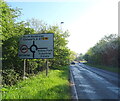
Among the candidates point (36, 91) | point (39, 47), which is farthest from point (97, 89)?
point (39, 47)

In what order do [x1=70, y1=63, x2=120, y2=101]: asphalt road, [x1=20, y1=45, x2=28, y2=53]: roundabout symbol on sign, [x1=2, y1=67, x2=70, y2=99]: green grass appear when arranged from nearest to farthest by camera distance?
[x1=2, y1=67, x2=70, y2=99]: green grass
[x1=70, y1=63, x2=120, y2=101]: asphalt road
[x1=20, y1=45, x2=28, y2=53]: roundabout symbol on sign

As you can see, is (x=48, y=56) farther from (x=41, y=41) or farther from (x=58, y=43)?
(x=58, y=43)

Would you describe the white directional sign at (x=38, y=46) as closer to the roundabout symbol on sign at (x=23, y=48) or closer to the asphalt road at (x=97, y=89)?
the roundabout symbol on sign at (x=23, y=48)

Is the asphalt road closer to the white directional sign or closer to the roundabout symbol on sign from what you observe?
the white directional sign

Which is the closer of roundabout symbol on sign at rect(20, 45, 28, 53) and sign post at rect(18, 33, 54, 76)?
roundabout symbol on sign at rect(20, 45, 28, 53)

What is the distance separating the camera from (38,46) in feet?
35.7

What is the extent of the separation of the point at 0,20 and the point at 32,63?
22.0ft

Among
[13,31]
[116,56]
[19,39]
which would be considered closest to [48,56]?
[19,39]

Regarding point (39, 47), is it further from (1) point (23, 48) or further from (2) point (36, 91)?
(2) point (36, 91)

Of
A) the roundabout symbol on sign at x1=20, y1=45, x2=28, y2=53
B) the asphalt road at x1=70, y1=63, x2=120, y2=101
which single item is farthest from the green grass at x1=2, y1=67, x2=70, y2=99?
the roundabout symbol on sign at x1=20, y1=45, x2=28, y2=53

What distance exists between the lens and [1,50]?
8672mm

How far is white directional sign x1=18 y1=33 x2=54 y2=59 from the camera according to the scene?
35.1 feet

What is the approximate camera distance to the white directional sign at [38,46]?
10.7m

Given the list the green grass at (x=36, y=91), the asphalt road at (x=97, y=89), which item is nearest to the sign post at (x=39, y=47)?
the green grass at (x=36, y=91)
